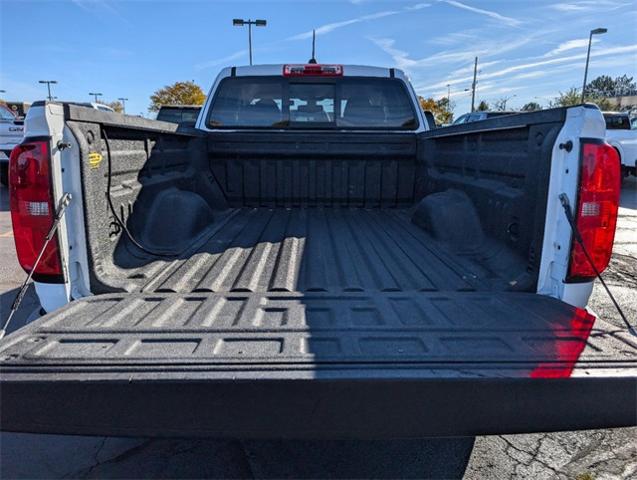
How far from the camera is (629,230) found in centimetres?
807

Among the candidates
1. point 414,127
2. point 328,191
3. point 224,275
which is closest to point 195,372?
A: point 224,275

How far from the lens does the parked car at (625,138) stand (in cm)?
1386

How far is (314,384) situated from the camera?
1408mm

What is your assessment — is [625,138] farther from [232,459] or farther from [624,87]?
[624,87]

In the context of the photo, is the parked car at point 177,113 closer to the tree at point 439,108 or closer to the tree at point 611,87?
the tree at point 439,108

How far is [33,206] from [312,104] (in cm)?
303

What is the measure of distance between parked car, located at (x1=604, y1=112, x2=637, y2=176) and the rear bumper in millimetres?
15107

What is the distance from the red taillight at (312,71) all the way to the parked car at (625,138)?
12.9 meters

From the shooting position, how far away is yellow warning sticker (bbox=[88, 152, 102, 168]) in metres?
2.05

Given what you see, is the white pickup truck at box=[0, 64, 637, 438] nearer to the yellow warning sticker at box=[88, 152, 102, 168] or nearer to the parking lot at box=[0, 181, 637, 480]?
the yellow warning sticker at box=[88, 152, 102, 168]

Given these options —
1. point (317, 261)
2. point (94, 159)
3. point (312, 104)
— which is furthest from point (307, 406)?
point (312, 104)

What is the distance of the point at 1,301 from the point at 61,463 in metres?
2.89

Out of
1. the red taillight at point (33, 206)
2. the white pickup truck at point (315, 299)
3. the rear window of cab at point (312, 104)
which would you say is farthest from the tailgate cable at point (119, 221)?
the rear window of cab at point (312, 104)

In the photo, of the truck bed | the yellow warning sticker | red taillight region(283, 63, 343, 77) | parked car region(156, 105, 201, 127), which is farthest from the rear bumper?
parked car region(156, 105, 201, 127)
